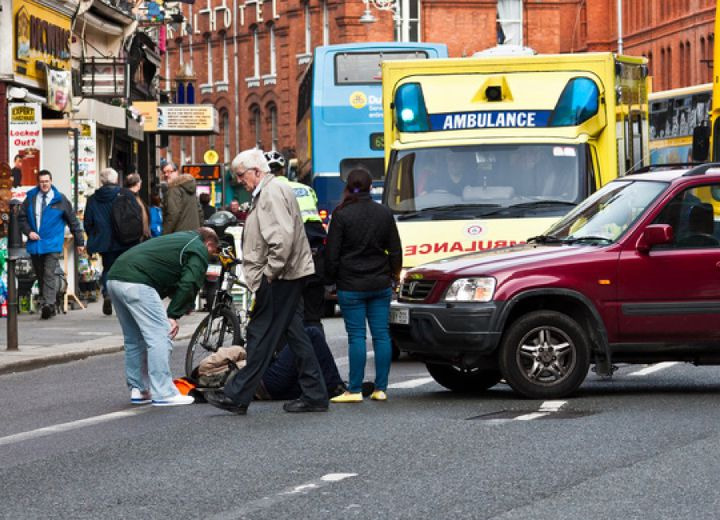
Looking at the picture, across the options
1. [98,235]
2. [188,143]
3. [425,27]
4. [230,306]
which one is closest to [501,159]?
[230,306]

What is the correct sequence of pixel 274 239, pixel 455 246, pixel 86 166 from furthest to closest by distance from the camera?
pixel 86 166, pixel 455 246, pixel 274 239

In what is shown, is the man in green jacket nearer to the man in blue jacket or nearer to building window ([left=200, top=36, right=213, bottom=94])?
the man in blue jacket

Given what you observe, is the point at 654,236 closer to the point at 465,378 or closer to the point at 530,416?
the point at 530,416

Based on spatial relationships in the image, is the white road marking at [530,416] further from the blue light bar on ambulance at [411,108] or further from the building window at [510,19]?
the building window at [510,19]

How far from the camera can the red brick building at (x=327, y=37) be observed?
251 feet

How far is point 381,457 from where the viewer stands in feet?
34.6

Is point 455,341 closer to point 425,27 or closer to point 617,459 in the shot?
point 617,459

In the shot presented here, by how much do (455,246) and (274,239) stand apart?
16.1 ft

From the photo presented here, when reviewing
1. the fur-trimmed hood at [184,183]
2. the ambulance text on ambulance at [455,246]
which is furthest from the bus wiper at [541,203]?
the fur-trimmed hood at [184,183]

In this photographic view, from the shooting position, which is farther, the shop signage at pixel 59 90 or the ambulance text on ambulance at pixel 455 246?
the shop signage at pixel 59 90

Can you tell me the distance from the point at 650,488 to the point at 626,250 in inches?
186

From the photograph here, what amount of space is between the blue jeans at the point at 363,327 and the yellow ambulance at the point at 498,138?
3795mm

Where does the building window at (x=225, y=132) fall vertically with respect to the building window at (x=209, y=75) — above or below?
below

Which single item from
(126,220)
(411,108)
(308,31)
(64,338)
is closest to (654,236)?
(411,108)
